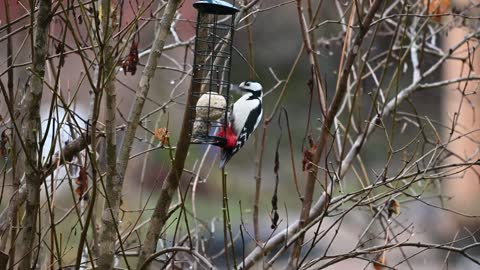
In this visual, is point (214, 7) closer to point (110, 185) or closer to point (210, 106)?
point (210, 106)

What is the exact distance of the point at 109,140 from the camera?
260cm

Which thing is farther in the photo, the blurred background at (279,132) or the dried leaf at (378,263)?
the blurred background at (279,132)

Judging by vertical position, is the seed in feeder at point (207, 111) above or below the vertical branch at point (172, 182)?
above

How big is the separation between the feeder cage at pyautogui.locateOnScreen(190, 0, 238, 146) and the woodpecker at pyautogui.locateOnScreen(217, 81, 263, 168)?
0.15ft

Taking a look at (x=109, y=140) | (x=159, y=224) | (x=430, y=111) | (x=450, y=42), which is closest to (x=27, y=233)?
(x=109, y=140)

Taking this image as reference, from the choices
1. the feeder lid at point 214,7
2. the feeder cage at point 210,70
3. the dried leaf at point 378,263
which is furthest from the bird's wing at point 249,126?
the dried leaf at point 378,263

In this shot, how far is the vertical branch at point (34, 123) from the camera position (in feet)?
7.51

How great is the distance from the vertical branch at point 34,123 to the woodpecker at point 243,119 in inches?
40.9

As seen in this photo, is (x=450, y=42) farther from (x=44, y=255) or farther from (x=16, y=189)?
(x=16, y=189)

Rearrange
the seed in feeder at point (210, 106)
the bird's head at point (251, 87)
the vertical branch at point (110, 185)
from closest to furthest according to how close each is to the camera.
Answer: the vertical branch at point (110, 185), the seed in feeder at point (210, 106), the bird's head at point (251, 87)

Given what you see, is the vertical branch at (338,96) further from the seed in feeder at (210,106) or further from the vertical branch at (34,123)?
the vertical branch at (34,123)

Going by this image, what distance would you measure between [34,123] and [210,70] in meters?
0.97

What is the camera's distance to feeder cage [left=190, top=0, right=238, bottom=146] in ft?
9.69

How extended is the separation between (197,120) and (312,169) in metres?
0.51
